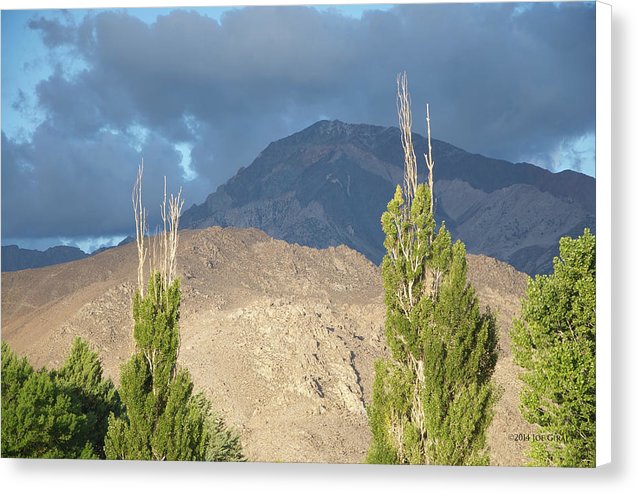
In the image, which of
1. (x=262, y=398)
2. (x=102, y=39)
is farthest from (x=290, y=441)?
(x=102, y=39)

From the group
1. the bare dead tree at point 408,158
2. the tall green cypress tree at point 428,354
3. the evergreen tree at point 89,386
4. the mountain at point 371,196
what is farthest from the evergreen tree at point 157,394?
the mountain at point 371,196

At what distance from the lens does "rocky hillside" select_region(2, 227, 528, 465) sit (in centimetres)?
1970

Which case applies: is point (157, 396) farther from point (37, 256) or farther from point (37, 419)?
point (37, 256)

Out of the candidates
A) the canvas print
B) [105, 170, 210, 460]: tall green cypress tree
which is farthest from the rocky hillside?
[105, 170, 210, 460]: tall green cypress tree

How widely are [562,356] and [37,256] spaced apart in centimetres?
3482

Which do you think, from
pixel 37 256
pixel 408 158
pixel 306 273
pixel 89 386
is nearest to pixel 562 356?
pixel 408 158

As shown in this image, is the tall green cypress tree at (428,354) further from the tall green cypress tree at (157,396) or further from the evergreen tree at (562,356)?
the tall green cypress tree at (157,396)

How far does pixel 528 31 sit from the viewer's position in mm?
30547

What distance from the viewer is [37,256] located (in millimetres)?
39969

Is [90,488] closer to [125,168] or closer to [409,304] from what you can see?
[409,304]

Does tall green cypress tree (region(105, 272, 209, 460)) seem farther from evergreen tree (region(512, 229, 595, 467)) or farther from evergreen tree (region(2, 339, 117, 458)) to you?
evergreen tree (region(512, 229, 595, 467))

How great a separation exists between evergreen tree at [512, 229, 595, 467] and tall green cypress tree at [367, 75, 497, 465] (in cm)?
70

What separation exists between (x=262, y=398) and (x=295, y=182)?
111ft
